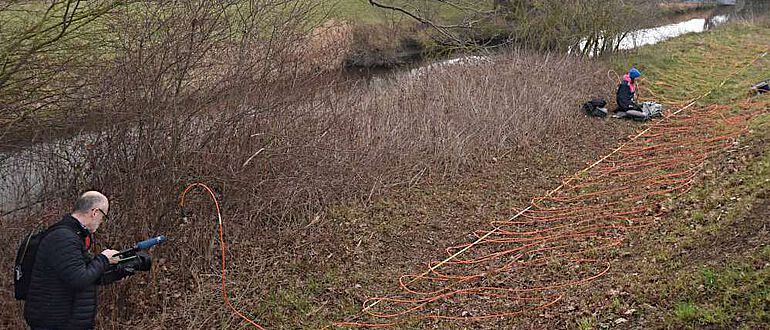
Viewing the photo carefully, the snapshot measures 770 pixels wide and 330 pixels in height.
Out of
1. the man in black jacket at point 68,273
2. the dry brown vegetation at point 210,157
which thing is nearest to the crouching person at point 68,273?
the man in black jacket at point 68,273

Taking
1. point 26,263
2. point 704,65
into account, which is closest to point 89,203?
point 26,263

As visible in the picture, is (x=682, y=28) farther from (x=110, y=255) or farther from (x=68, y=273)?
(x=68, y=273)

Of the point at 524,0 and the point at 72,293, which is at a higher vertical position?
the point at 524,0

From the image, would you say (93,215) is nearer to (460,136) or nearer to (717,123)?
(460,136)

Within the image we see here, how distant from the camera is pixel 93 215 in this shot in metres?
4.70

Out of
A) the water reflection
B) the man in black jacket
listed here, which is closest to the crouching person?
the man in black jacket

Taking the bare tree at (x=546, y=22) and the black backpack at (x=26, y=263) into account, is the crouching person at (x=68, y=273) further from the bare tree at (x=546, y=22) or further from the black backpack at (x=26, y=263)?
the bare tree at (x=546, y=22)

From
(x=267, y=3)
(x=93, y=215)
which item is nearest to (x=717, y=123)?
(x=267, y=3)

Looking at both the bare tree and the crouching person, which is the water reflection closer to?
the bare tree

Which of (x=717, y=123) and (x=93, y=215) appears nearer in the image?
(x=93, y=215)

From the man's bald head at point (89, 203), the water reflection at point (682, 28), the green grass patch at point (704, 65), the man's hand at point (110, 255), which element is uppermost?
the man's bald head at point (89, 203)

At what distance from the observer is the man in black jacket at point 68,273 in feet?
15.0

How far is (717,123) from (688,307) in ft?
28.2

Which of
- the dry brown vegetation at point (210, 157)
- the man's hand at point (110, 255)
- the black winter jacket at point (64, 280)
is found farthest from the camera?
the dry brown vegetation at point (210, 157)
